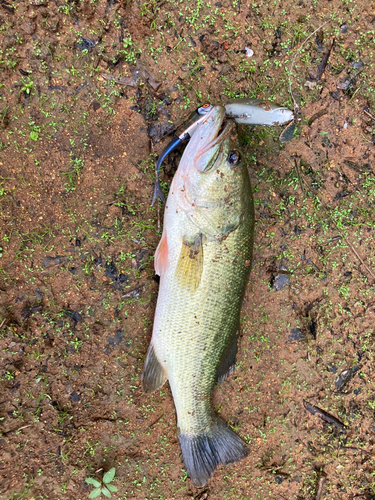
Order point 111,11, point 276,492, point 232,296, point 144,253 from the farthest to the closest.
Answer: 1. point 276,492
2. point 144,253
3. point 111,11
4. point 232,296

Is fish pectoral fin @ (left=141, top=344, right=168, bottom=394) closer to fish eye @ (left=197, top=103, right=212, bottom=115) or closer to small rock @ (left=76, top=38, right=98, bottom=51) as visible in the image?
fish eye @ (left=197, top=103, right=212, bottom=115)

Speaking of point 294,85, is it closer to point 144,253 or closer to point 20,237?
point 144,253

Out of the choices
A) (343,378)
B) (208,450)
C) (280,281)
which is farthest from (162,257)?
(343,378)

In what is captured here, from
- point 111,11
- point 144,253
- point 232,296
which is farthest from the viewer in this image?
point 144,253

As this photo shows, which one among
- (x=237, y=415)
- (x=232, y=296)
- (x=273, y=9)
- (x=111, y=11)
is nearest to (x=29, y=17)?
(x=111, y=11)

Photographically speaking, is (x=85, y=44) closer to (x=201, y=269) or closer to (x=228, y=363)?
(x=201, y=269)

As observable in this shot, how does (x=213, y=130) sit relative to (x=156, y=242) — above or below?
above

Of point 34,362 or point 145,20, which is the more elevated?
point 145,20

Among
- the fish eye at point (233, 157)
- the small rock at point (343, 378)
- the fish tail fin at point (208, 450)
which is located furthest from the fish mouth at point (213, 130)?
the small rock at point (343, 378)
